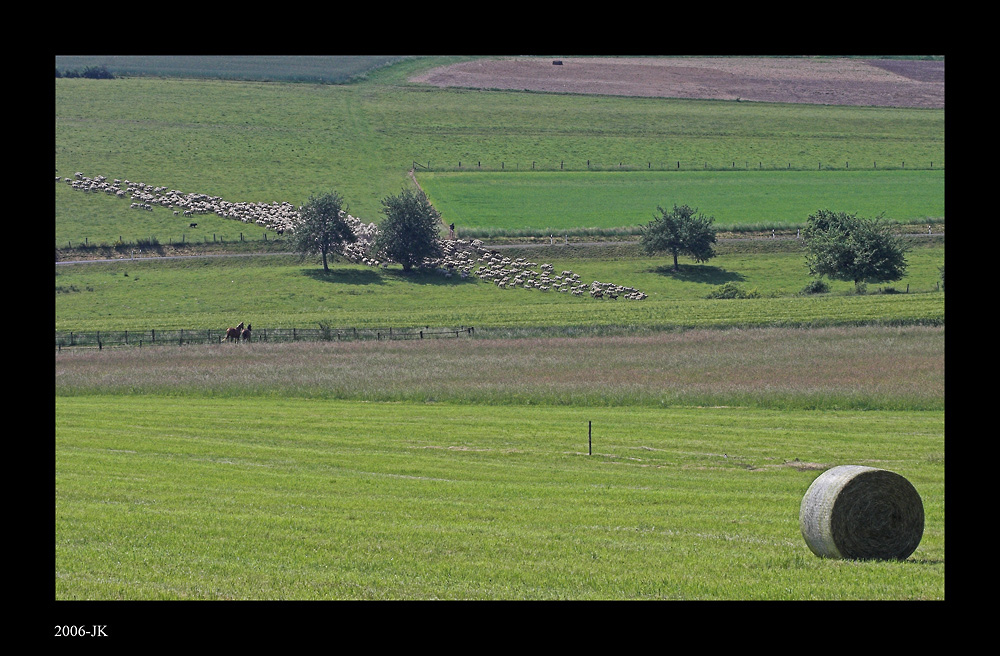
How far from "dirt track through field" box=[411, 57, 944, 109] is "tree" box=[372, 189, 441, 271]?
3149 inches

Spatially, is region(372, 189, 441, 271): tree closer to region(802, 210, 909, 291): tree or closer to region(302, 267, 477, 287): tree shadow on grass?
region(302, 267, 477, 287): tree shadow on grass

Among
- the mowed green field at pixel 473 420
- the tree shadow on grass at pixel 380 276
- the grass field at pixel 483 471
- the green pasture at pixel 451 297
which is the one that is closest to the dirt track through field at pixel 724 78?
the mowed green field at pixel 473 420

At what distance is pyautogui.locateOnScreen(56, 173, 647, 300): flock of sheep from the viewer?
3543 inches

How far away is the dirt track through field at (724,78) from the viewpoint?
16800 cm

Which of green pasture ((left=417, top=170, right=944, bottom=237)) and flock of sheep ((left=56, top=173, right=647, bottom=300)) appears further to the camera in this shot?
green pasture ((left=417, top=170, right=944, bottom=237))

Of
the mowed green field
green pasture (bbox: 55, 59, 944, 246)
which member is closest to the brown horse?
the mowed green field

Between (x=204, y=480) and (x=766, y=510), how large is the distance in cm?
1242

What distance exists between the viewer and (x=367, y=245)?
3937 inches

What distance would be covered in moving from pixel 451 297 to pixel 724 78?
10576 cm

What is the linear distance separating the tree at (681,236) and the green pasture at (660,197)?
39.0ft

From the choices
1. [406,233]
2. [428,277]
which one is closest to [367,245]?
[406,233]

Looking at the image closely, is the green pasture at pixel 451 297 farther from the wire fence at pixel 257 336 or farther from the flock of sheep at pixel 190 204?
the flock of sheep at pixel 190 204

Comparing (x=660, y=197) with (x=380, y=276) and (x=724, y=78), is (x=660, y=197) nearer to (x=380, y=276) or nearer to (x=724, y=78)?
(x=380, y=276)

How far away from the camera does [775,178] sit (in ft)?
419
